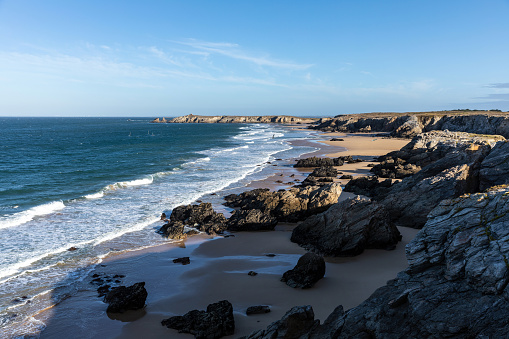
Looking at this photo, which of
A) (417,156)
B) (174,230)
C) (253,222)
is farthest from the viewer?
(417,156)

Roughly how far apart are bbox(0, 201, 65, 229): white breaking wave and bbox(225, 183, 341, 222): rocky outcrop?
13.2 m

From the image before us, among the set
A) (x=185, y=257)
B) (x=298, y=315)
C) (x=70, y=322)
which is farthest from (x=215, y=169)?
(x=298, y=315)

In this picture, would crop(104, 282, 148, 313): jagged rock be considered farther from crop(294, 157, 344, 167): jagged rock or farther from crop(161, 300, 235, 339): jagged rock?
crop(294, 157, 344, 167): jagged rock

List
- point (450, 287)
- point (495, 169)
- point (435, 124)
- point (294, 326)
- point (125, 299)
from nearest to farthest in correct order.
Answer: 1. point (450, 287)
2. point (294, 326)
3. point (125, 299)
4. point (495, 169)
5. point (435, 124)

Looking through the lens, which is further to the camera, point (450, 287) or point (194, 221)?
point (194, 221)

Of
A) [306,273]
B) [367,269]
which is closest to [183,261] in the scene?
[306,273]

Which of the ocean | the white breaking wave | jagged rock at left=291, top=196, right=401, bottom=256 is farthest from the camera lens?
the white breaking wave

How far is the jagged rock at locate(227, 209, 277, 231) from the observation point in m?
18.1

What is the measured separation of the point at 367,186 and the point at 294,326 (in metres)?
19.2

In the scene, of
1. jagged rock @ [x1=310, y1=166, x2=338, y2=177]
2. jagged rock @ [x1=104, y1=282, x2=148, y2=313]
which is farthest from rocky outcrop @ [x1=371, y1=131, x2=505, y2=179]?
jagged rock @ [x1=104, y1=282, x2=148, y2=313]

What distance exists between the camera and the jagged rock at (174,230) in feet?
57.7

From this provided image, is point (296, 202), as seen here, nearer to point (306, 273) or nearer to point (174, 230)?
point (174, 230)

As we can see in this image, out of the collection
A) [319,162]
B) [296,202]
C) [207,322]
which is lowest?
[207,322]

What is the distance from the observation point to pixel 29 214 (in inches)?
843
